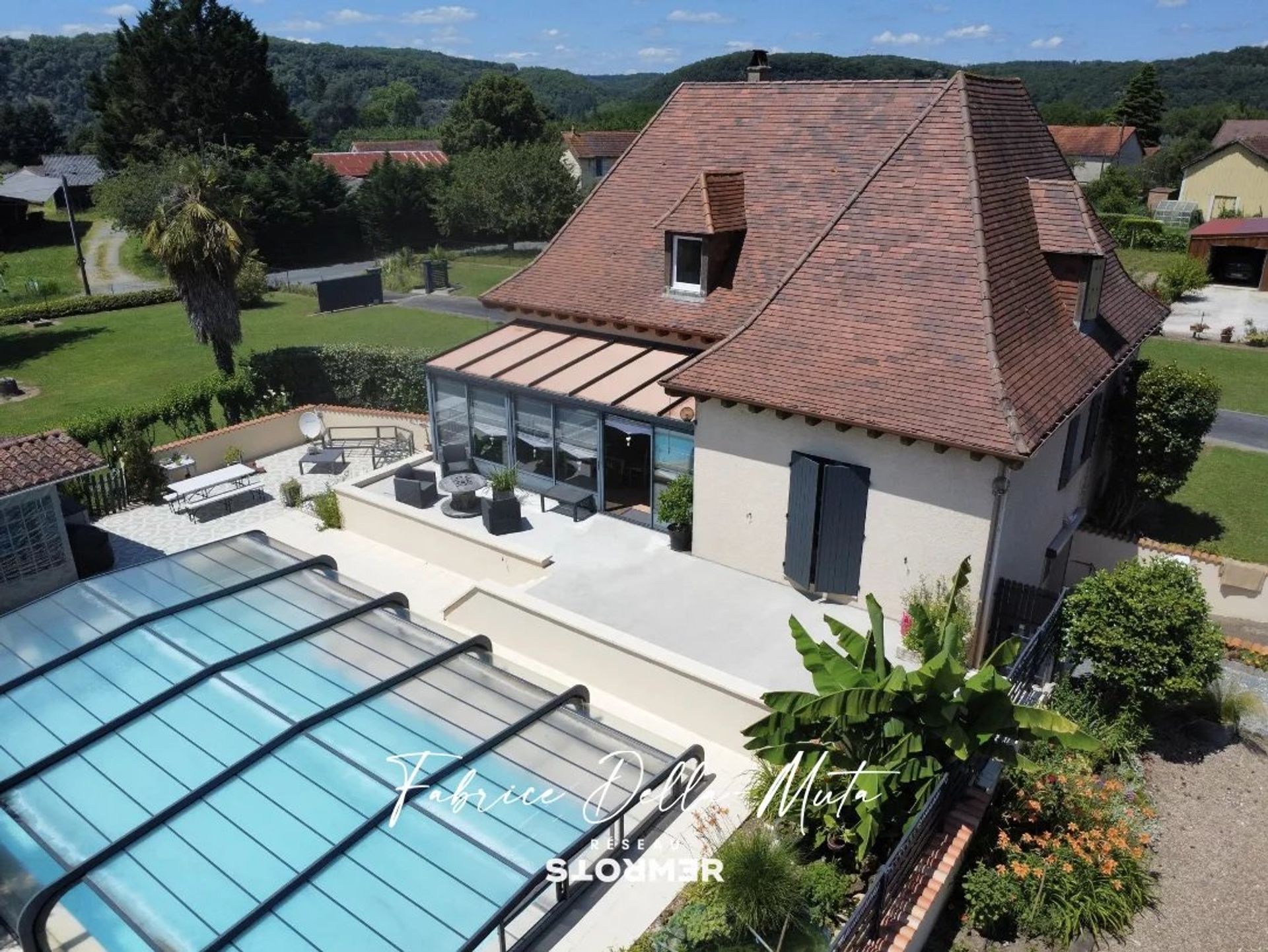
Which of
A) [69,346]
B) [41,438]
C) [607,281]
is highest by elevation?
[607,281]

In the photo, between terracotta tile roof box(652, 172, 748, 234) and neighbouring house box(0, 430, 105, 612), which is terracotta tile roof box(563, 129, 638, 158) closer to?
terracotta tile roof box(652, 172, 748, 234)

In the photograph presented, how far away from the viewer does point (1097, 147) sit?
110062 mm

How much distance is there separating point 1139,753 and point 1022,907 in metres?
5.50

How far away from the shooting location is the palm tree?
1213 inches

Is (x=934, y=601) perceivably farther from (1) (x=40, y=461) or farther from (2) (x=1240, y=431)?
(2) (x=1240, y=431)

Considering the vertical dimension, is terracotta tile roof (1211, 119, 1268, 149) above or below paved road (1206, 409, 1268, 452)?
above

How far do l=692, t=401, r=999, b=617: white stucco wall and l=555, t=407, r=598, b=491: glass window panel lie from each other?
12.3ft

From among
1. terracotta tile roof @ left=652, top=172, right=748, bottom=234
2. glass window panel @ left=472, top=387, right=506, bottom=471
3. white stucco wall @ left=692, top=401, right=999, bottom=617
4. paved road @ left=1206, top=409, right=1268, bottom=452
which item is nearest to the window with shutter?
white stucco wall @ left=692, top=401, right=999, bottom=617

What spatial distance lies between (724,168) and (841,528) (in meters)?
11.4

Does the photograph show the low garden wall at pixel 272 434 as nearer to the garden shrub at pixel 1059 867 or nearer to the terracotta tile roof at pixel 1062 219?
the terracotta tile roof at pixel 1062 219

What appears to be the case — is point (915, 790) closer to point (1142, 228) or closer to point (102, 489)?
point (102, 489)

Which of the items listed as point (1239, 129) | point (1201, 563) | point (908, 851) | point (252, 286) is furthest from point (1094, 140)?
point (908, 851)

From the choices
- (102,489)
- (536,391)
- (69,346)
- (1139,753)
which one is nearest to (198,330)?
(102,489)

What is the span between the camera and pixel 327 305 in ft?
179
